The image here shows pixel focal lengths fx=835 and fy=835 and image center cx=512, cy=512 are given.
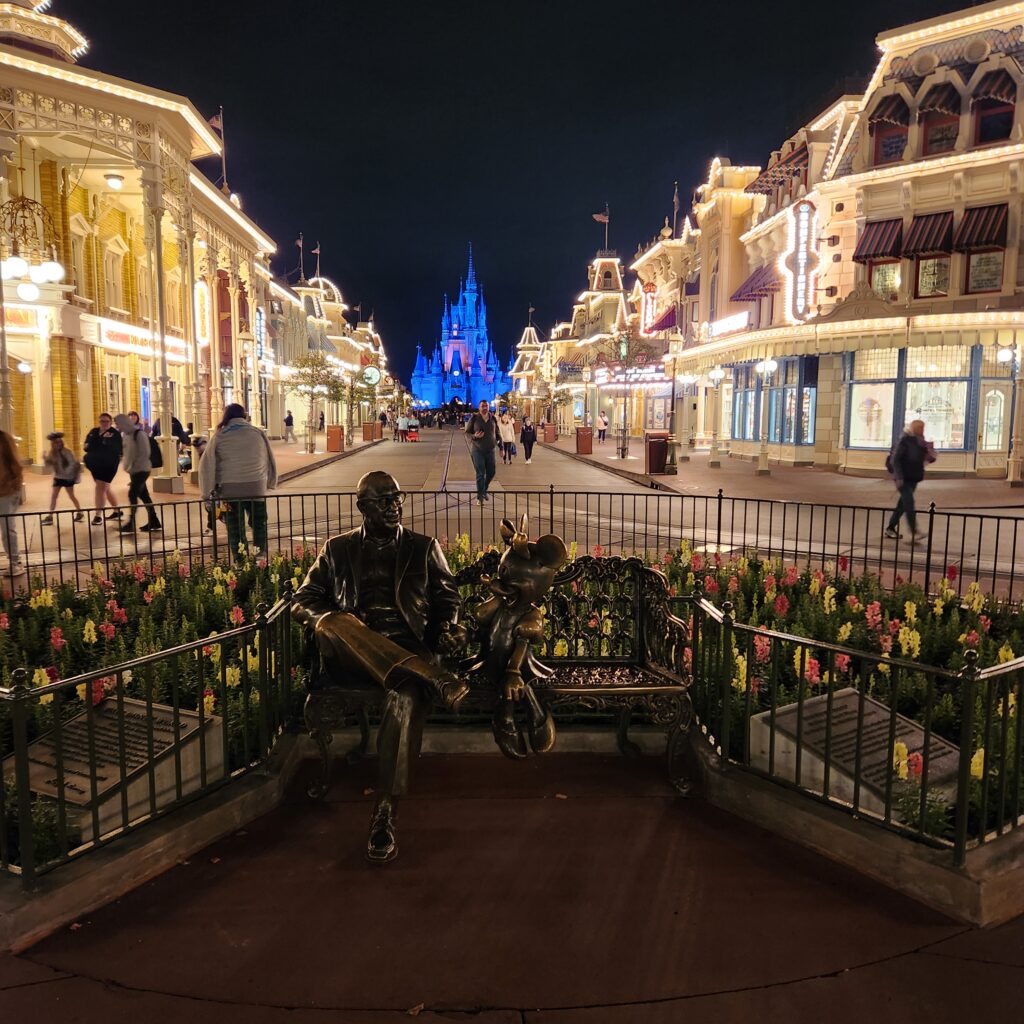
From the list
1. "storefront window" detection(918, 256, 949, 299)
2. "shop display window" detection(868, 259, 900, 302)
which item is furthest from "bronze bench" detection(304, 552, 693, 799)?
"shop display window" detection(868, 259, 900, 302)

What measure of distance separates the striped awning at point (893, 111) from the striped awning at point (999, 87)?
1.90 metres

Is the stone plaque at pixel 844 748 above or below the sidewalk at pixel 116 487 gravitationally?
below

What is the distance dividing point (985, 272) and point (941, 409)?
3801 mm

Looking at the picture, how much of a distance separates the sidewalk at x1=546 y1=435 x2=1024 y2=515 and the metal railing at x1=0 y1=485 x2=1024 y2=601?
1.81 meters

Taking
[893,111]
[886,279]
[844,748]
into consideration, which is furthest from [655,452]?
[844,748]

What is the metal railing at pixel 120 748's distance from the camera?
3.25 m

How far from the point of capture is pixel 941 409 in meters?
23.2

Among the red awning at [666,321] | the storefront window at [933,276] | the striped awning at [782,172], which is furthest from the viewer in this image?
the red awning at [666,321]

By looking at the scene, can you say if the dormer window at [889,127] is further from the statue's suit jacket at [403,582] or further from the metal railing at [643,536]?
the statue's suit jacket at [403,582]

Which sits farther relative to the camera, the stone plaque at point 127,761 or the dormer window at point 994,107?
the dormer window at point 994,107

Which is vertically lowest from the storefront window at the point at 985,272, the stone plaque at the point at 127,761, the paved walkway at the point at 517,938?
the paved walkway at the point at 517,938

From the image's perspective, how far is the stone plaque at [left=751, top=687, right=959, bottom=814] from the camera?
3.88m

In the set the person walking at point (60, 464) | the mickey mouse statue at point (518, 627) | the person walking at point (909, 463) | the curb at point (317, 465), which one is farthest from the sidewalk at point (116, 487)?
the person walking at point (909, 463)

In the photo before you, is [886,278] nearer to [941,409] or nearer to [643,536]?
[941,409]
